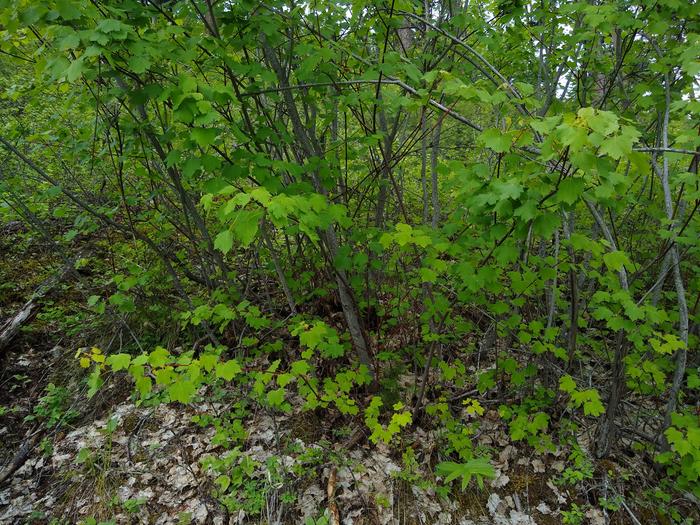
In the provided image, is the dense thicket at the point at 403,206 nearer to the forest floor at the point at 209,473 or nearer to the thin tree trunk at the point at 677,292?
the thin tree trunk at the point at 677,292

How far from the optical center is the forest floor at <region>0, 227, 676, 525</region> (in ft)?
9.72

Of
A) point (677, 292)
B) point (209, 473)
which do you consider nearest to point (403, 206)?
point (677, 292)

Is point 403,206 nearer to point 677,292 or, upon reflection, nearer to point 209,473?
point 677,292

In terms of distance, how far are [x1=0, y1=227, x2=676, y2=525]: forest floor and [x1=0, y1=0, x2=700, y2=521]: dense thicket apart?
0.62ft

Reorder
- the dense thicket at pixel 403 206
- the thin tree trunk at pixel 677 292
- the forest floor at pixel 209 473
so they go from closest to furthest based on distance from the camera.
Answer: the dense thicket at pixel 403 206
the thin tree trunk at pixel 677 292
the forest floor at pixel 209 473

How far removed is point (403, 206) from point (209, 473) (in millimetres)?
2852

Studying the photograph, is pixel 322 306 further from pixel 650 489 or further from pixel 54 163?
pixel 54 163

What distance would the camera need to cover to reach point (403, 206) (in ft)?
11.9

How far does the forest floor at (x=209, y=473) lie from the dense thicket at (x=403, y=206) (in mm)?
188

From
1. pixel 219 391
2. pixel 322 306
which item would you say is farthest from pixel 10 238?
pixel 322 306

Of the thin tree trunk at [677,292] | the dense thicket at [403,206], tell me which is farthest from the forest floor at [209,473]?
the thin tree trunk at [677,292]

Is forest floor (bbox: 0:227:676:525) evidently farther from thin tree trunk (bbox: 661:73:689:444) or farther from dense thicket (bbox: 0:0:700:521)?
thin tree trunk (bbox: 661:73:689:444)

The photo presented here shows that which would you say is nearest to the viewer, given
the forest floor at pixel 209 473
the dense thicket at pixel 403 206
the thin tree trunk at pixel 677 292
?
the dense thicket at pixel 403 206

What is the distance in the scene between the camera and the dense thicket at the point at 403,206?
2.01m
